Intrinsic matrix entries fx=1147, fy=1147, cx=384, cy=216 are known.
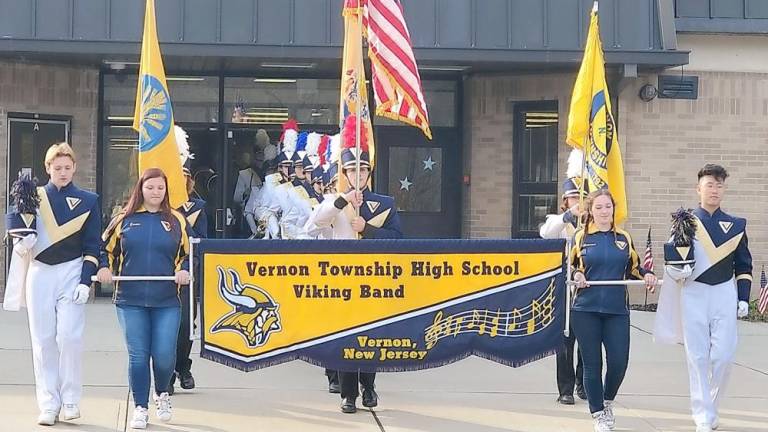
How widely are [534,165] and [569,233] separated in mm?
6372

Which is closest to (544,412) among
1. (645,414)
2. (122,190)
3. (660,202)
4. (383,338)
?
(645,414)

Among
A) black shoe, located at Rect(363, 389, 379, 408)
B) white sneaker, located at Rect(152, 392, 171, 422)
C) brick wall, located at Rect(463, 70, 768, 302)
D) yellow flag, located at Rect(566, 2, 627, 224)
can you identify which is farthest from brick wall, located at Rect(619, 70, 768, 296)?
white sneaker, located at Rect(152, 392, 171, 422)

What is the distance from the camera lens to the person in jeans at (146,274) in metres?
7.63

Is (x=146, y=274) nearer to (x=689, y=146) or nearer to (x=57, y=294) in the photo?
(x=57, y=294)

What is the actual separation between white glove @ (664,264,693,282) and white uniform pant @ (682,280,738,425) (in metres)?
0.18

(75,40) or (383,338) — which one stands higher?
(75,40)

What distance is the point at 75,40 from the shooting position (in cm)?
1312

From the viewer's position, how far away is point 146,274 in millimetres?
7617

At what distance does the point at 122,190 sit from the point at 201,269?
25.3ft

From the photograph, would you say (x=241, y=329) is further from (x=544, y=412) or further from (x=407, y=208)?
(x=407, y=208)

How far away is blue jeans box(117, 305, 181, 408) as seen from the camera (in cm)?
763

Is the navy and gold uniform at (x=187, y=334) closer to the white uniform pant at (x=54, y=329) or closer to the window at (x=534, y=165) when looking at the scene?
the white uniform pant at (x=54, y=329)

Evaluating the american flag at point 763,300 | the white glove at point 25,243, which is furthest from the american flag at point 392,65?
the american flag at point 763,300

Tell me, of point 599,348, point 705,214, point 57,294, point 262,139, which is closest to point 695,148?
point 262,139
